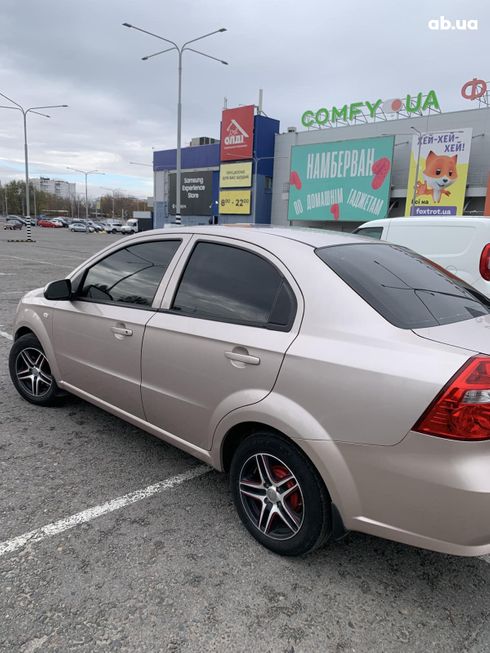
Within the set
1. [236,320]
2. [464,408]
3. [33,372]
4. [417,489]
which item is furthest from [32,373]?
[464,408]

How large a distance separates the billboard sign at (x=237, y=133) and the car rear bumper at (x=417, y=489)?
38114 mm

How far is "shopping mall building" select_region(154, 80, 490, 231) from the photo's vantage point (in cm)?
2814

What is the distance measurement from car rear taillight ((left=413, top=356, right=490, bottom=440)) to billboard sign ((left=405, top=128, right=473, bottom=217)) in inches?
1125

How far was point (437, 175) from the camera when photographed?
2852 cm

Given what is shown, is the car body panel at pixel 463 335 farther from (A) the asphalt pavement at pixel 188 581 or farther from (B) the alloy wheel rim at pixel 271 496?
(A) the asphalt pavement at pixel 188 581

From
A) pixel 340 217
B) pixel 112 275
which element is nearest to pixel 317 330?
pixel 112 275

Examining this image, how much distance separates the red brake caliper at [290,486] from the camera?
2.42m

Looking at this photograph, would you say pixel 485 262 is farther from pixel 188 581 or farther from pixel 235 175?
pixel 235 175

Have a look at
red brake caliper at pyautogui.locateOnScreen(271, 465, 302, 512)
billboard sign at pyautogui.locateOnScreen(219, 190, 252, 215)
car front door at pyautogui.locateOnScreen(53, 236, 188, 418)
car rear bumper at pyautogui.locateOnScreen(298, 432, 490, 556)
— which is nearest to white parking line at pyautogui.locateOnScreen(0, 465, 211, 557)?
car front door at pyautogui.locateOnScreen(53, 236, 188, 418)

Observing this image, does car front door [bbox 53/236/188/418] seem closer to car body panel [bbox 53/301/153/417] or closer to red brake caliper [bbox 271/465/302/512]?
car body panel [bbox 53/301/153/417]

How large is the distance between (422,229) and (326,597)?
5576 millimetres

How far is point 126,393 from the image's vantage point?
3271 millimetres

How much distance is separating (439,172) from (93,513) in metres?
30.0

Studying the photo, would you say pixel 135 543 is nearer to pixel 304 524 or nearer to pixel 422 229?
pixel 304 524
